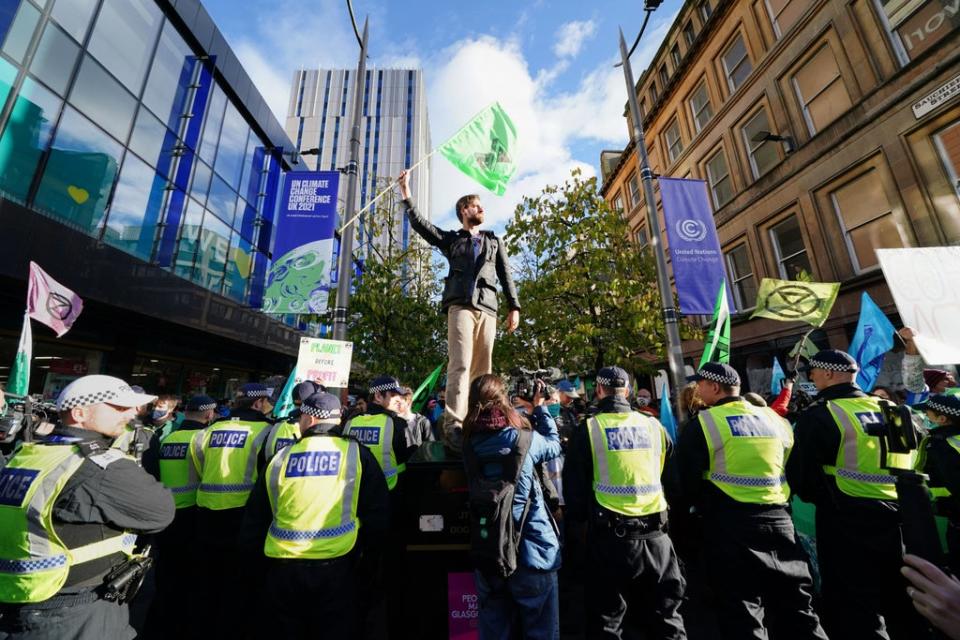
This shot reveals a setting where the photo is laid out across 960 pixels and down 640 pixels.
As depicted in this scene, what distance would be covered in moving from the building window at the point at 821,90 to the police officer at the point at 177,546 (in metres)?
17.3

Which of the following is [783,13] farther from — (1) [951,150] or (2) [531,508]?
(2) [531,508]

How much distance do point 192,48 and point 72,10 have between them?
4.95 m

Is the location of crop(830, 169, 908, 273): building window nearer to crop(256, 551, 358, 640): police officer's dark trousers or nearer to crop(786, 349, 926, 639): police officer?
crop(786, 349, 926, 639): police officer

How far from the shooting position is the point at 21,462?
7.18 feet

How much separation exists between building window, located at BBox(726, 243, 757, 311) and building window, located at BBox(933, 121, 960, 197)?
644 cm

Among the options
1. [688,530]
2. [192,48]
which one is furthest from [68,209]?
[688,530]

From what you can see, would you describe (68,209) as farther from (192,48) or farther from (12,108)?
(192,48)

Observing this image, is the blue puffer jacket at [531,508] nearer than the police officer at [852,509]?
Yes

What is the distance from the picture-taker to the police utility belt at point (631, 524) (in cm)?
308

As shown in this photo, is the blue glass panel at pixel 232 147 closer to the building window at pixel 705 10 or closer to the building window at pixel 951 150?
the building window at pixel 705 10

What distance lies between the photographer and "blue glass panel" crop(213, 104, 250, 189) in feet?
50.7

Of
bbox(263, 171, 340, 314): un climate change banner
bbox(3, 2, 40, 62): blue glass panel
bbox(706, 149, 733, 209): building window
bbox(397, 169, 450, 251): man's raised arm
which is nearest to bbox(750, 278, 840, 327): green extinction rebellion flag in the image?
bbox(397, 169, 450, 251): man's raised arm

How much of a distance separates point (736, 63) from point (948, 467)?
19.0 meters

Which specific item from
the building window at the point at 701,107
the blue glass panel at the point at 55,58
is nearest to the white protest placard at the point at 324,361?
the blue glass panel at the point at 55,58
